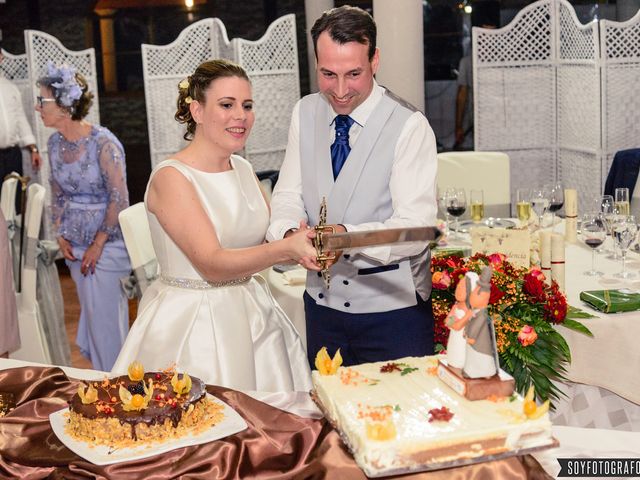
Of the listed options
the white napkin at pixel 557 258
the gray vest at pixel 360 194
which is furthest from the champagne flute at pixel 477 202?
the gray vest at pixel 360 194

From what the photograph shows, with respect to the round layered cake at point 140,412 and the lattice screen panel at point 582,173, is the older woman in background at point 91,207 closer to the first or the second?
the round layered cake at point 140,412

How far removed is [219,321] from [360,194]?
0.60 meters

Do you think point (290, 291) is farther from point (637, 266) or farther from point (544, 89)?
point (544, 89)

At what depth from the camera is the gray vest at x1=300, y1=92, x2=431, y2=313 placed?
239cm

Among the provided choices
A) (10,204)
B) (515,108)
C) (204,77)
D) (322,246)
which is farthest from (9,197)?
(515,108)

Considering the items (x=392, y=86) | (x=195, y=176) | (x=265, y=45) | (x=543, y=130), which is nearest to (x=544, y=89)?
(x=543, y=130)

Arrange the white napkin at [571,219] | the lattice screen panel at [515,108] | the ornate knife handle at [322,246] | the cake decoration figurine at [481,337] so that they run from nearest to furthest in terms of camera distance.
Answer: the cake decoration figurine at [481,337] < the ornate knife handle at [322,246] < the white napkin at [571,219] < the lattice screen panel at [515,108]

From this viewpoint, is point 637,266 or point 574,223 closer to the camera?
point 637,266

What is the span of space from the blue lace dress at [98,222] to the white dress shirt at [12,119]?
2789 millimetres

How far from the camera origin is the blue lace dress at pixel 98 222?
4441mm

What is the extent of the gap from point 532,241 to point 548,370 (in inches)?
26.8

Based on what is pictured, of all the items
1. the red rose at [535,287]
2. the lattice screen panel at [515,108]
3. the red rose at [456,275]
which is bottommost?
the red rose at [535,287]

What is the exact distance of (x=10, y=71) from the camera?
7.63 metres

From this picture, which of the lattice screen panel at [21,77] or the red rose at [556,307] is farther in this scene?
the lattice screen panel at [21,77]
